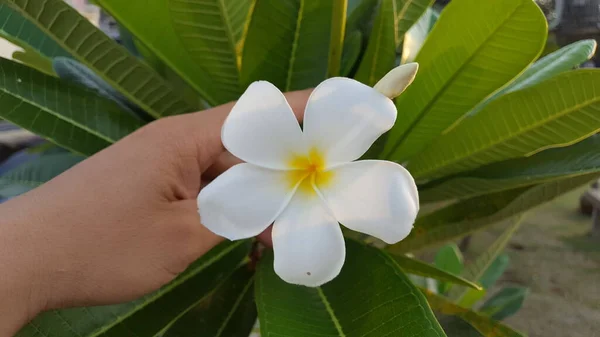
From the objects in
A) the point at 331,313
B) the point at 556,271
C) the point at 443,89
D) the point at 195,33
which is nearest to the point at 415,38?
the point at 443,89

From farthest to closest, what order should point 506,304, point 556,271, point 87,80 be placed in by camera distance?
1. point 556,271
2. point 506,304
3. point 87,80

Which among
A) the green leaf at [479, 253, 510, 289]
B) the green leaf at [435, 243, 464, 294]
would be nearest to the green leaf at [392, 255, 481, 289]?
the green leaf at [435, 243, 464, 294]

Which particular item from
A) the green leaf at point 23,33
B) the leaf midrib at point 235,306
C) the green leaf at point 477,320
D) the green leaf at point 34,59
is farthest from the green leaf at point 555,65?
the green leaf at point 34,59

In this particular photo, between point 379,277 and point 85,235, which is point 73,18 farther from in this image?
point 379,277

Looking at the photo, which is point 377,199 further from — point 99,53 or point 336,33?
point 99,53

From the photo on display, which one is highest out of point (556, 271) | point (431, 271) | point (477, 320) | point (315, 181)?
point (315, 181)

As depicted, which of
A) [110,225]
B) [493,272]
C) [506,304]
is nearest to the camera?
[110,225]

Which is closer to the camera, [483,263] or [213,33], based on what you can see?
[213,33]
